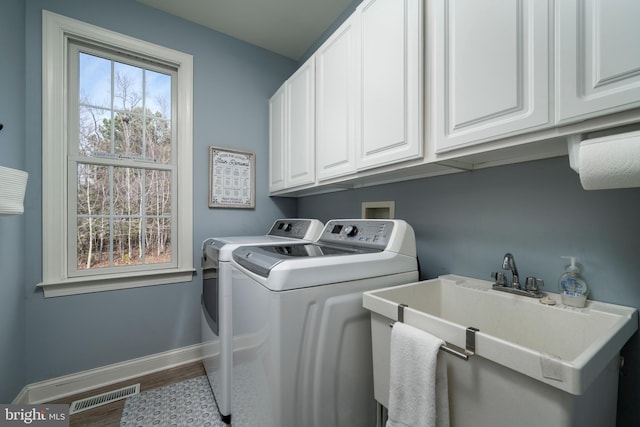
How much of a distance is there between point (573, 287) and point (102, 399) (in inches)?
98.5

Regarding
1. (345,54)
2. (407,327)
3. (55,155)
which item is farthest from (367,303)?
(55,155)

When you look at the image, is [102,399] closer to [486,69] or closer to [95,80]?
[95,80]

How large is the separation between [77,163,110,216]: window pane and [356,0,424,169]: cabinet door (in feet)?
5.93

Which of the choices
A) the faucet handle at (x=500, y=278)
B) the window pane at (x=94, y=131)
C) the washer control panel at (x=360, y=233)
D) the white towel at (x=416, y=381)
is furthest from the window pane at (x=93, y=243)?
the faucet handle at (x=500, y=278)

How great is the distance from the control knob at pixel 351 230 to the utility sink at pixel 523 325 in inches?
17.7

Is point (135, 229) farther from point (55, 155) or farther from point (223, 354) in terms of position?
point (223, 354)

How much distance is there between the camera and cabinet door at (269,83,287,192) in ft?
6.91

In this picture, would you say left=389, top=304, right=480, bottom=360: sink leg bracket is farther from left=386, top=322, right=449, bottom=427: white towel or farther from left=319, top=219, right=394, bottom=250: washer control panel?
left=319, top=219, right=394, bottom=250: washer control panel

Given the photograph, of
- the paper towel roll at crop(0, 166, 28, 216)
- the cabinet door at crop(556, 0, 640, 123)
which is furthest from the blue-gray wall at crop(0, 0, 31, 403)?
the cabinet door at crop(556, 0, 640, 123)

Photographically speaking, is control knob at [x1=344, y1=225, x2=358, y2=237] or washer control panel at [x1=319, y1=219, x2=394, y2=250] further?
control knob at [x1=344, y1=225, x2=358, y2=237]

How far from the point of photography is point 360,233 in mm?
1438

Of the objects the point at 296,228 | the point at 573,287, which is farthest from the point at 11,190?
the point at 573,287

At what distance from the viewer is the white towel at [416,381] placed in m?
0.72

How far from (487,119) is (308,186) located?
3.84ft
